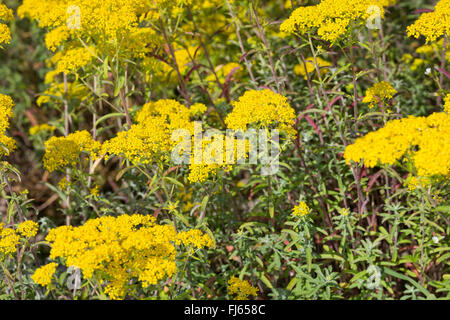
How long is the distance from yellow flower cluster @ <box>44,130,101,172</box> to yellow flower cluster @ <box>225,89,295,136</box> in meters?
1.34

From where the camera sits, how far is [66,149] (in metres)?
3.88

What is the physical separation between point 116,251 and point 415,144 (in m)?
2.07

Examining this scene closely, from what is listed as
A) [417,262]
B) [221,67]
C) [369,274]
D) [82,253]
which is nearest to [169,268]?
[82,253]

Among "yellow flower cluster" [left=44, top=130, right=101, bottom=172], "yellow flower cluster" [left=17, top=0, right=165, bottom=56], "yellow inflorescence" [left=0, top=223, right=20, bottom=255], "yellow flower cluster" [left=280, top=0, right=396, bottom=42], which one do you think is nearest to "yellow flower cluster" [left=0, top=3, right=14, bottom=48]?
"yellow flower cluster" [left=17, top=0, right=165, bottom=56]

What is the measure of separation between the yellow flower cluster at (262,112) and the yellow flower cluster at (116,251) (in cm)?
107

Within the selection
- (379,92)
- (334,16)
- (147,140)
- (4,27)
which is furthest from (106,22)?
(379,92)

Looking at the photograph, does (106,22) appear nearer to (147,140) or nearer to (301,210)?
(147,140)

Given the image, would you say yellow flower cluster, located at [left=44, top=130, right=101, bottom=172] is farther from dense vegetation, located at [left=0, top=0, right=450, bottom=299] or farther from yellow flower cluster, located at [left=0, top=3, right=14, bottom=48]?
yellow flower cluster, located at [left=0, top=3, right=14, bottom=48]

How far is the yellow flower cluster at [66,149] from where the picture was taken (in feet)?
12.7

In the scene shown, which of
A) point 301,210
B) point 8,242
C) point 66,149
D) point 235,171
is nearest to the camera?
point 8,242

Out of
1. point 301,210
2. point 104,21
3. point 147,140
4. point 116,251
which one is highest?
point 104,21

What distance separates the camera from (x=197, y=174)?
332cm
